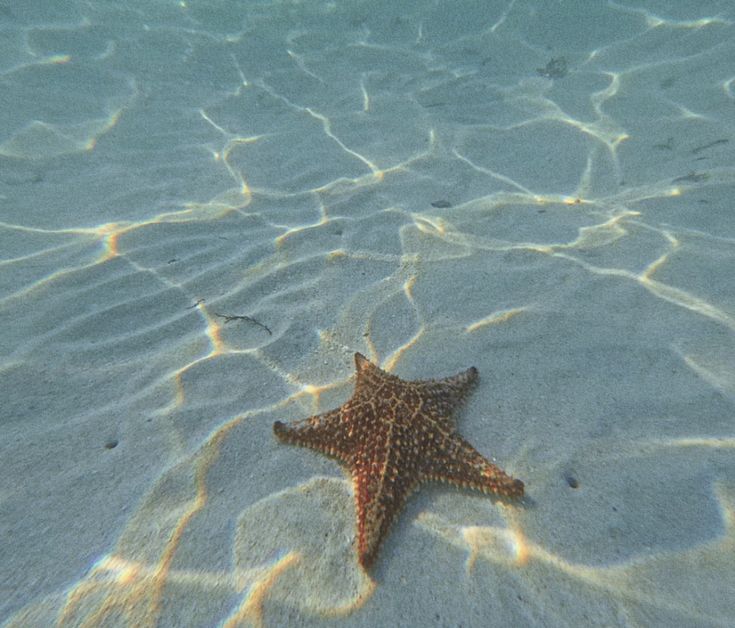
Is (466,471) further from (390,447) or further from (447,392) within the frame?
(447,392)

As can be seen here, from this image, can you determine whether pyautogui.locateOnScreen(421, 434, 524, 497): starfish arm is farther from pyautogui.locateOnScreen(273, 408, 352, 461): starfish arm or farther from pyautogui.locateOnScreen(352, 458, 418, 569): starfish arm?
pyautogui.locateOnScreen(273, 408, 352, 461): starfish arm

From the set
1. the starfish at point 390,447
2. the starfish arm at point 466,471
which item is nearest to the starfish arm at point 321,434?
the starfish at point 390,447

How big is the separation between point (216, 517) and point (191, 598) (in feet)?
1.32

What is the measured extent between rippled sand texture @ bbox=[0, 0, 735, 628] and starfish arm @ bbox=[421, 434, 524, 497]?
0.13 metres

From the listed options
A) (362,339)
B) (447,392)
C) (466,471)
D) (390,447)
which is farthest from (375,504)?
(362,339)

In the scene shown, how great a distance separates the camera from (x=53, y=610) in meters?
2.04

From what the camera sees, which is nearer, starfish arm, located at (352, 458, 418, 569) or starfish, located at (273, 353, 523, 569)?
starfish arm, located at (352, 458, 418, 569)

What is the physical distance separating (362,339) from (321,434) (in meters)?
1.07

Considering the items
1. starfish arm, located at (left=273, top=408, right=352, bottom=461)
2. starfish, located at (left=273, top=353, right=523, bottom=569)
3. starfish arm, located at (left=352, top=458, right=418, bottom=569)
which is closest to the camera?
starfish arm, located at (left=352, top=458, right=418, bottom=569)

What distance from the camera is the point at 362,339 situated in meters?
3.49

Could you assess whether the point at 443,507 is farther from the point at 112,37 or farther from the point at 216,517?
the point at 112,37

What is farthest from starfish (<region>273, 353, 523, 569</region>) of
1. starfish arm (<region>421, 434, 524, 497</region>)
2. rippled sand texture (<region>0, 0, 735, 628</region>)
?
rippled sand texture (<region>0, 0, 735, 628</region>)

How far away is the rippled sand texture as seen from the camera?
214 cm

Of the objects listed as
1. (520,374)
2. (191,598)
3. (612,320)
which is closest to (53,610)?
(191,598)
